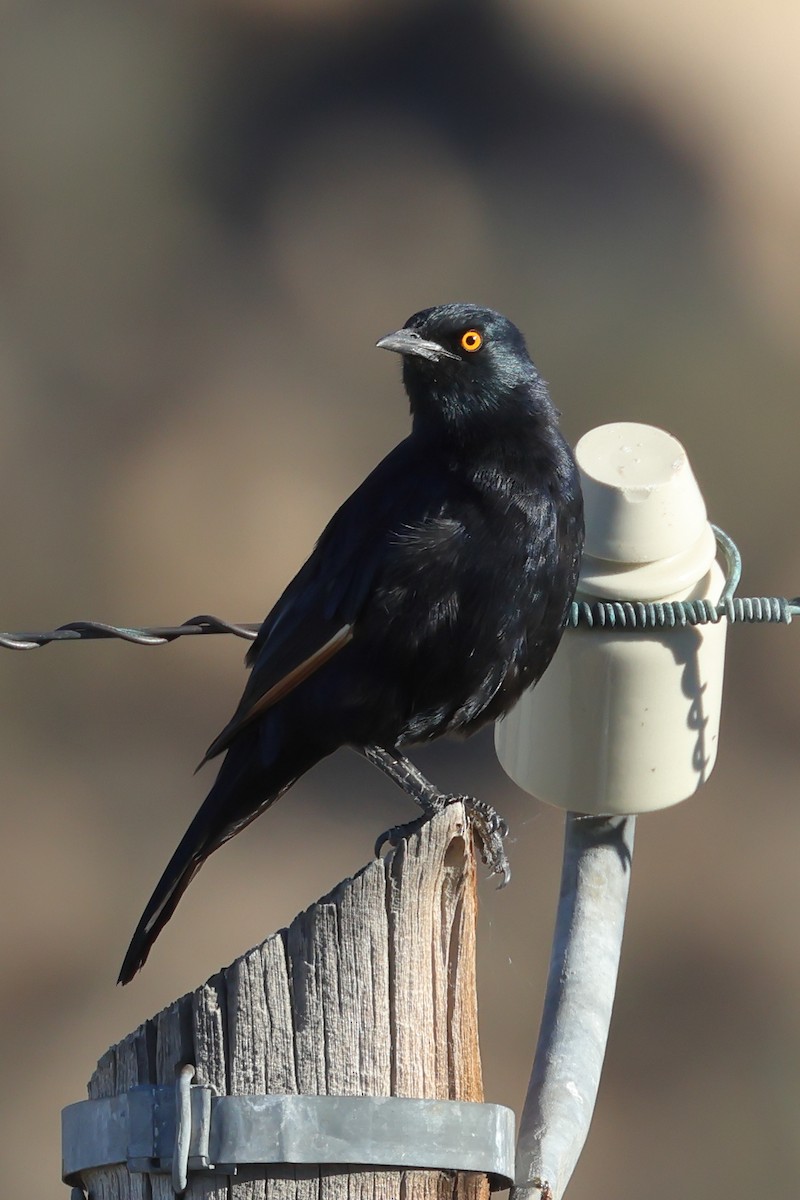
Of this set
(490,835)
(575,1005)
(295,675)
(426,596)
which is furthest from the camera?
(295,675)

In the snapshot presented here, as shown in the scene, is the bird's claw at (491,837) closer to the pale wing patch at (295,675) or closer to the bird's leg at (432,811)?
the bird's leg at (432,811)

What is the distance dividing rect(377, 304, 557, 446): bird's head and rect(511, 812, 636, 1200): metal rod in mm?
953

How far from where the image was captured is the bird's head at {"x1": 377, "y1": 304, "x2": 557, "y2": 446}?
144 inches

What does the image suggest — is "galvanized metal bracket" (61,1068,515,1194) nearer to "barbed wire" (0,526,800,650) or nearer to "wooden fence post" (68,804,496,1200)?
"wooden fence post" (68,804,496,1200)

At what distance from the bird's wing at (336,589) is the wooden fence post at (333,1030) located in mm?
1369

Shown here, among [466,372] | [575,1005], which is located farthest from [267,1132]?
[466,372]

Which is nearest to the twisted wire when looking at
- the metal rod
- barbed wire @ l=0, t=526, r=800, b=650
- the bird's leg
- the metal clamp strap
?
barbed wire @ l=0, t=526, r=800, b=650

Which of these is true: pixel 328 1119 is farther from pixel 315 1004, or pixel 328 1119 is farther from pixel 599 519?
pixel 599 519

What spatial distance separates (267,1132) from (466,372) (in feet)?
7.08

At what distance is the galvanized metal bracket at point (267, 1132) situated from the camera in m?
1.92

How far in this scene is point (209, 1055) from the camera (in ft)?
6.43

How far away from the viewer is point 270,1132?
6.31ft

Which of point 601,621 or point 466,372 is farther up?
point 466,372

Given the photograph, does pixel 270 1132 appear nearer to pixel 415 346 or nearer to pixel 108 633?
pixel 108 633
